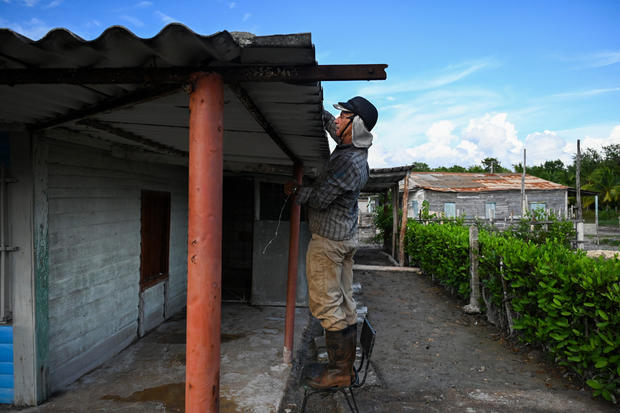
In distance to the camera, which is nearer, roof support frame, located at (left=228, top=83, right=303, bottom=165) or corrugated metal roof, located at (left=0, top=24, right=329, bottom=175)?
corrugated metal roof, located at (left=0, top=24, right=329, bottom=175)

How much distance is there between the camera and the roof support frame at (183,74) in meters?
1.88

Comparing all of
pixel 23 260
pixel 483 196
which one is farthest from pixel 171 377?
pixel 483 196

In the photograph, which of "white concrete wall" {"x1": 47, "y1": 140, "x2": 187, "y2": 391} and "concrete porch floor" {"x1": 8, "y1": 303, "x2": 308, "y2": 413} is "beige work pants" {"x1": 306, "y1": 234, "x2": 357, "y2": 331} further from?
"white concrete wall" {"x1": 47, "y1": 140, "x2": 187, "y2": 391}

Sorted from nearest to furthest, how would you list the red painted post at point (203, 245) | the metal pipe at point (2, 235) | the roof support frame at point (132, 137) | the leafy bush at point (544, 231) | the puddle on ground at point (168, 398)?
the red painted post at point (203, 245), the roof support frame at point (132, 137), the metal pipe at point (2, 235), the puddle on ground at point (168, 398), the leafy bush at point (544, 231)

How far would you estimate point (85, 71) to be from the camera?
1905 millimetres

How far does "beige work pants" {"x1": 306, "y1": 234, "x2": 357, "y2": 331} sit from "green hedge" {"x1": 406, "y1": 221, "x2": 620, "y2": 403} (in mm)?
2620

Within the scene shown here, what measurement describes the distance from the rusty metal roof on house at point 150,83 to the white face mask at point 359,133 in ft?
0.91

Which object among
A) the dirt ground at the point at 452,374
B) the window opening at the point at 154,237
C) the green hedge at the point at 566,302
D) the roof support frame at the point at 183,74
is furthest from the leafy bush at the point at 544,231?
the roof support frame at the point at 183,74

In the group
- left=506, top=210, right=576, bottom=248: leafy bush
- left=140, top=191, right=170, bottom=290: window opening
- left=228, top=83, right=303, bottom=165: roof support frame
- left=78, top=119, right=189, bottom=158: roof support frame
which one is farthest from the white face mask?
left=506, top=210, right=576, bottom=248: leafy bush

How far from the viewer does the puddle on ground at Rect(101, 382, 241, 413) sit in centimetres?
360

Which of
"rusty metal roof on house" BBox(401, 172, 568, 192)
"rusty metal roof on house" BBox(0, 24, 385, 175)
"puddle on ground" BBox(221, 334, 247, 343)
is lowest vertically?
"puddle on ground" BBox(221, 334, 247, 343)

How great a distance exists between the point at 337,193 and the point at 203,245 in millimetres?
1252

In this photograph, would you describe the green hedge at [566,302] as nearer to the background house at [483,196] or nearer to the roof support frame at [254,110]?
the roof support frame at [254,110]

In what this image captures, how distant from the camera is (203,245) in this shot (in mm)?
1829
